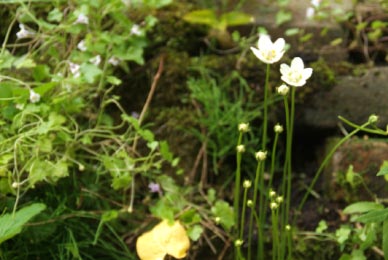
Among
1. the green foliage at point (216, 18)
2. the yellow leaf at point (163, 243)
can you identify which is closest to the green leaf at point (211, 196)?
the yellow leaf at point (163, 243)

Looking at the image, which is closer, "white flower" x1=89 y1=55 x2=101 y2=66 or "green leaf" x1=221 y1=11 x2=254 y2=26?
"white flower" x1=89 y1=55 x2=101 y2=66

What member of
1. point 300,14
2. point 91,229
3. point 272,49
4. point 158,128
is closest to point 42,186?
point 91,229

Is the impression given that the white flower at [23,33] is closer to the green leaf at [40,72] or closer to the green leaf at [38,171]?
the green leaf at [40,72]

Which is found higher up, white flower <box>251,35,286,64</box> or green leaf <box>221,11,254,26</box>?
white flower <box>251,35,286,64</box>

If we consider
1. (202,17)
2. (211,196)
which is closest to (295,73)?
(211,196)

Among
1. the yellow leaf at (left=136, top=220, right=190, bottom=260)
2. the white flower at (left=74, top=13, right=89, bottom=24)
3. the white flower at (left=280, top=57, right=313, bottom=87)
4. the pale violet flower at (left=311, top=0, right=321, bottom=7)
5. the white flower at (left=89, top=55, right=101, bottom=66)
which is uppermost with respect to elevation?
the white flower at (left=280, top=57, right=313, bottom=87)

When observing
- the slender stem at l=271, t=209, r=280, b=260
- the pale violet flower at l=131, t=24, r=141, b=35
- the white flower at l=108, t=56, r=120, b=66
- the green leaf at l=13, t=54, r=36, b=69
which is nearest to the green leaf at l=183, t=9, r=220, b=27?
the pale violet flower at l=131, t=24, r=141, b=35

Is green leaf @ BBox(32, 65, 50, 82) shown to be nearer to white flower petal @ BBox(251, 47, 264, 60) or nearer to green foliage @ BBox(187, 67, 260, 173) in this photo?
green foliage @ BBox(187, 67, 260, 173)
